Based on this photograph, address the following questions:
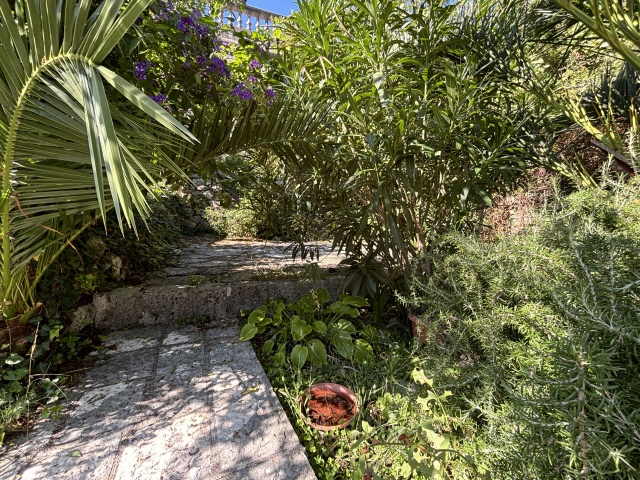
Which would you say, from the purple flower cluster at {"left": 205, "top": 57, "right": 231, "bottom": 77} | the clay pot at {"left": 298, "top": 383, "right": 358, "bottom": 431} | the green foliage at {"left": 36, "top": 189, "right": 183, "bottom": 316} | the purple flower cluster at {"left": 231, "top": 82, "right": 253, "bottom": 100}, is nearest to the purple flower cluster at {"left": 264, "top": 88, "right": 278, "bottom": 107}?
the purple flower cluster at {"left": 231, "top": 82, "right": 253, "bottom": 100}

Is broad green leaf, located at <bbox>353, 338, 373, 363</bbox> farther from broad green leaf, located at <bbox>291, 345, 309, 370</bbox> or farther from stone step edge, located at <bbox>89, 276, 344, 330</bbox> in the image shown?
stone step edge, located at <bbox>89, 276, 344, 330</bbox>

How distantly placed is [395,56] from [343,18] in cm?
47

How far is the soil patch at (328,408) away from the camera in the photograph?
5.36ft

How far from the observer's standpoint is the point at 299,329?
205 cm

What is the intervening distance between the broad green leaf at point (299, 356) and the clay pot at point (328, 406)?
15cm

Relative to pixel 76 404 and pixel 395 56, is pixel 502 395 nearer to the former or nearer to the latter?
pixel 395 56

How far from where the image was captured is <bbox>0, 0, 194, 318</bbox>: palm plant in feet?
3.23

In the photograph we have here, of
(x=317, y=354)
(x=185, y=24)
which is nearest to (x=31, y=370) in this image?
(x=317, y=354)

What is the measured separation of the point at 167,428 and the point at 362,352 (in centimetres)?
113

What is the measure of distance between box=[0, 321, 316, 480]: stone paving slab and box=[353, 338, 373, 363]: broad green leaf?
579 millimetres

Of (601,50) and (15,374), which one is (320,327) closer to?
(15,374)

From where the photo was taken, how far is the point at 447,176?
88.0 inches

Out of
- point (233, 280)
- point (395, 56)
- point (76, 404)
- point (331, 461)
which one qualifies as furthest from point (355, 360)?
point (395, 56)

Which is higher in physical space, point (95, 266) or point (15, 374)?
point (95, 266)
